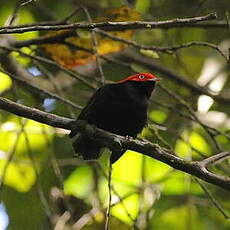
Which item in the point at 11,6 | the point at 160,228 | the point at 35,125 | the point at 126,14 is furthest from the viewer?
the point at 11,6

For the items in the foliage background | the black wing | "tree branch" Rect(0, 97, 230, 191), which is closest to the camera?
"tree branch" Rect(0, 97, 230, 191)

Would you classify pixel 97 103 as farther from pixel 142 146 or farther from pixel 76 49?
pixel 76 49

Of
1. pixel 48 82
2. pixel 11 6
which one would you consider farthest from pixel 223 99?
pixel 11 6

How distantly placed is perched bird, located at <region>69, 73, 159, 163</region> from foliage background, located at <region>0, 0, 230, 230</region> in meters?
0.64

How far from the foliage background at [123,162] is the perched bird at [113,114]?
645mm

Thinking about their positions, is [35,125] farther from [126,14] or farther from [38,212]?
[126,14]

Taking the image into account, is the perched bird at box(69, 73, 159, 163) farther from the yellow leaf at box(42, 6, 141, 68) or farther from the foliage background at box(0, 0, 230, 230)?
the yellow leaf at box(42, 6, 141, 68)

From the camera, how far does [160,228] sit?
5051mm

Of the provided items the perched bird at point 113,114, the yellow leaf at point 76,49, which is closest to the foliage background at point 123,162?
the yellow leaf at point 76,49

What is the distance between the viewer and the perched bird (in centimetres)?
394

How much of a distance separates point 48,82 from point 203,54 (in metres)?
1.70

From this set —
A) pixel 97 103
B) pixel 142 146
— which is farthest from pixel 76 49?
pixel 142 146

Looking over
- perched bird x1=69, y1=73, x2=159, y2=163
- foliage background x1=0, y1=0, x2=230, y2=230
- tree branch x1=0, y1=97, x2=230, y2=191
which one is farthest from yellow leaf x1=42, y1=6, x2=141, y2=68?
tree branch x1=0, y1=97, x2=230, y2=191

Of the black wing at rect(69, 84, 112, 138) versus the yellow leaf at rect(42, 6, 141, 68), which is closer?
the black wing at rect(69, 84, 112, 138)
